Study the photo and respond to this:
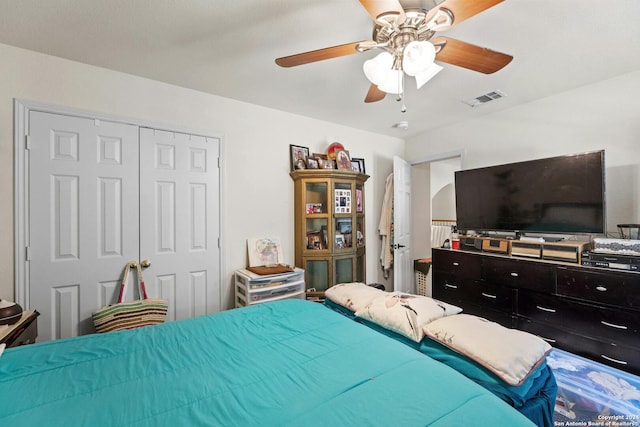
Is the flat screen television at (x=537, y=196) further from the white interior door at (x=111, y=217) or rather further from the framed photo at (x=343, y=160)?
the white interior door at (x=111, y=217)

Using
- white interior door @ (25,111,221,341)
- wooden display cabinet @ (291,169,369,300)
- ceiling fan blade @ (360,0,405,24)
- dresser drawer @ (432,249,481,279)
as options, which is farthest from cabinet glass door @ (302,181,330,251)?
ceiling fan blade @ (360,0,405,24)

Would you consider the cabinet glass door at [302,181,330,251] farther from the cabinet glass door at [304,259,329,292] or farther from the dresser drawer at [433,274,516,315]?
the dresser drawer at [433,274,516,315]

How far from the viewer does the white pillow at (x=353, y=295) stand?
1731mm

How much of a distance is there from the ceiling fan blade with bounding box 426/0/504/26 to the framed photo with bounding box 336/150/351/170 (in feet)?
6.70

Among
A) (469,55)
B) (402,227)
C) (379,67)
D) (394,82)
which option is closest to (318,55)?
(379,67)

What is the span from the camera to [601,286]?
204 centimetres

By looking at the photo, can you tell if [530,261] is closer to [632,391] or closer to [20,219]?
[632,391]

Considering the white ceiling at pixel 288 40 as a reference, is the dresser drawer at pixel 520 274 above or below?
below

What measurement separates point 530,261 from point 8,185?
4098 millimetres

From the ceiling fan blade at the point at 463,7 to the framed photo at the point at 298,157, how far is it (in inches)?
80.4

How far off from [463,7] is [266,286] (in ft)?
7.76

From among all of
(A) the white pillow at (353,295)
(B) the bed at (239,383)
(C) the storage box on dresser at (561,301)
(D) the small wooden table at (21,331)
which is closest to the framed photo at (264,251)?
(A) the white pillow at (353,295)

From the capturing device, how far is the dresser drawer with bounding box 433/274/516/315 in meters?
2.57

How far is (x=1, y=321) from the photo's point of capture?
4.98 ft
